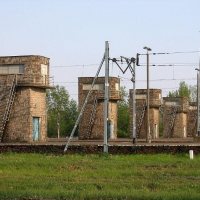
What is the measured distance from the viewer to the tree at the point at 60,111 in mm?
105125

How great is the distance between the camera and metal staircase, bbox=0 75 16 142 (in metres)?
51.8

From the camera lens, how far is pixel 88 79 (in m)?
68.4

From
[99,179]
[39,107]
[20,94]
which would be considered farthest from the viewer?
[39,107]

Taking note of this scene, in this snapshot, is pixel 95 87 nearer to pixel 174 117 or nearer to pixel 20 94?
pixel 20 94

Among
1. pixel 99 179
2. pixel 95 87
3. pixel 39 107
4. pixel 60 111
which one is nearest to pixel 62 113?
pixel 60 111

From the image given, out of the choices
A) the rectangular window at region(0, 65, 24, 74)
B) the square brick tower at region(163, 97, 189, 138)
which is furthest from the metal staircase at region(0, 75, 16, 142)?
the square brick tower at region(163, 97, 189, 138)

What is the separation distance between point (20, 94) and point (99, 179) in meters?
31.7

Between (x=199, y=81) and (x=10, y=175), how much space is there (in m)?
37.6

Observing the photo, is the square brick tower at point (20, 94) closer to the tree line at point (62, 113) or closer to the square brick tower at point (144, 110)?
the square brick tower at point (144, 110)

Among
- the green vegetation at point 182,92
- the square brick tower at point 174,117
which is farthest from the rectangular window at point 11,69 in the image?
the green vegetation at point 182,92

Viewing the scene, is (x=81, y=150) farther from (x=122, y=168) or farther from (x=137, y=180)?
(x=137, y=180)

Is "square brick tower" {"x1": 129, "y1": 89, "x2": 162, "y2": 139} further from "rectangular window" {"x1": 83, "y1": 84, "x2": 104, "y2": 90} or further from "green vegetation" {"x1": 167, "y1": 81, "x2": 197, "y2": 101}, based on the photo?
"green vegetation" {"x1": 167, "y1": 81, "x2": 197, "y2": 101}

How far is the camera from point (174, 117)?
89750mm

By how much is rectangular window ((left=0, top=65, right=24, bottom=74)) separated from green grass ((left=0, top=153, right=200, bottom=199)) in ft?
74.9
